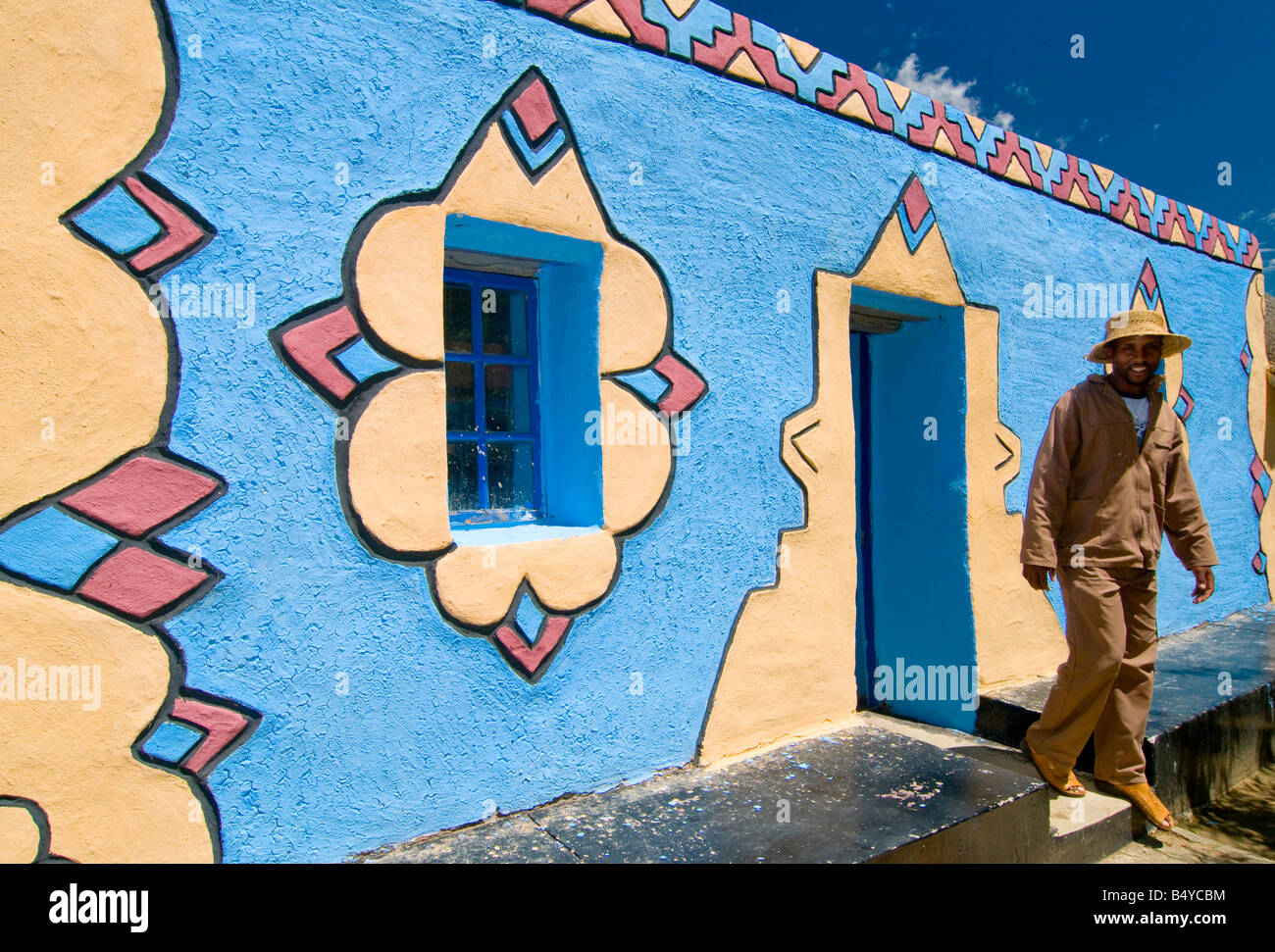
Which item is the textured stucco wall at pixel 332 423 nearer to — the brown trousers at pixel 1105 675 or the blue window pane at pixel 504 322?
the blue window pane at pixel 504 322

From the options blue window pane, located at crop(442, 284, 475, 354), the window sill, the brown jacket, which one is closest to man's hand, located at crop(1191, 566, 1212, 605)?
the brown jacket

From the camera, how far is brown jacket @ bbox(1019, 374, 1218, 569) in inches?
132

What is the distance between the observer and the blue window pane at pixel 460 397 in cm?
285

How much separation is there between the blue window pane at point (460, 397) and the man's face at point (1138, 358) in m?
2.65

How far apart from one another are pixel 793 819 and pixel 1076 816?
1.36m

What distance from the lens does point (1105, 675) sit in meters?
3.28

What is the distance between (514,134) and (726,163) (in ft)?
3.13

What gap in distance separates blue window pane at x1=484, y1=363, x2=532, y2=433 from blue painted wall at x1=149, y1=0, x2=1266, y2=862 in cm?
60

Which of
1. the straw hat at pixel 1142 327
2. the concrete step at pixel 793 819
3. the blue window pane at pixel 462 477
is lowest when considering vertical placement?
the concrete step at pixel 793 819

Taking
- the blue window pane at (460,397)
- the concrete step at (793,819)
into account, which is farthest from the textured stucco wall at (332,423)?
the blue window pane at (460,397)

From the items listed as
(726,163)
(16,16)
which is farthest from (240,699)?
(726,163)

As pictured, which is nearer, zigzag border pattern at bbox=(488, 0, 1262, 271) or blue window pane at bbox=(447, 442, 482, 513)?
blue window pane at bbox=(447, 442, 482, 513)

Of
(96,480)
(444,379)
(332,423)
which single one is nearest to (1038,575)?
(444,379)

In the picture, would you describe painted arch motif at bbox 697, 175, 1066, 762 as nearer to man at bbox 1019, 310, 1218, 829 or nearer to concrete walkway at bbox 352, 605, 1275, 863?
concrete walkway at bbox 352, 605, 1275, 863
